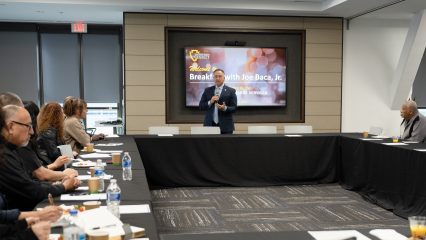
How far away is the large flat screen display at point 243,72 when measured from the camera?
816 centimetres

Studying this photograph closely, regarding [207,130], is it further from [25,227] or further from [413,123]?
[25,227]

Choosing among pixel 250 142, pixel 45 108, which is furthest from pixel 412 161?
pixel 45 108

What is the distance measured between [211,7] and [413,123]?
3.71 metres

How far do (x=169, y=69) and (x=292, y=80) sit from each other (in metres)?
2.34

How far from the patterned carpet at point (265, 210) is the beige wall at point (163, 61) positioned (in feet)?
Answer: 8.52

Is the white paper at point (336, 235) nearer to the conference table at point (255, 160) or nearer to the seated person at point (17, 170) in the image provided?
the seated person at point (17, 170)

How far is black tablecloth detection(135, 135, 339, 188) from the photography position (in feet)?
19.2

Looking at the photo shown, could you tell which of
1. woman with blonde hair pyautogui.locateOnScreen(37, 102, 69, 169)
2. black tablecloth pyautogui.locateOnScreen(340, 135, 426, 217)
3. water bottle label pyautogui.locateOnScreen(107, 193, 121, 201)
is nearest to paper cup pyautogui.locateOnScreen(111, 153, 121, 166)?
woman with blonde hair pyautogui.locateOnScreen(37, 102, 69, 169)

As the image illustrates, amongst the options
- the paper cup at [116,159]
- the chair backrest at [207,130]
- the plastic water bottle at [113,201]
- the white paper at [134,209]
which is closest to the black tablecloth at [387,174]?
the chair backrest at [207,130]

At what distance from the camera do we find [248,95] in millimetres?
8375

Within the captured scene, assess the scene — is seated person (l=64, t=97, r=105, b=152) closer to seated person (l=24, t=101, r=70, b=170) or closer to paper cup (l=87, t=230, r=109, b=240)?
seated person (l=24, t=101, r=70, b=170)

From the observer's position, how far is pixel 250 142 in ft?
19.5

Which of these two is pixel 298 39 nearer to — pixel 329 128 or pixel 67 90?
pixel 329 128

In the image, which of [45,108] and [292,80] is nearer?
[45,108]
